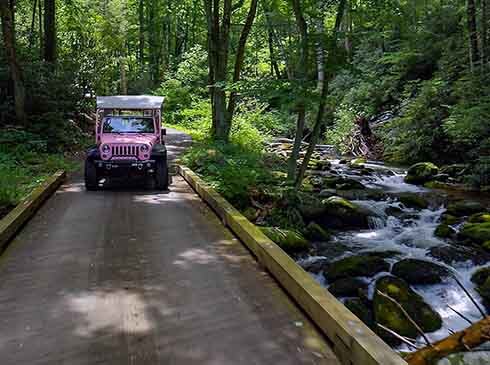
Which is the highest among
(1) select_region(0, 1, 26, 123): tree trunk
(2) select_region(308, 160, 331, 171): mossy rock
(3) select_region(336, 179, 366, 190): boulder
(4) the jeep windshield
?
(1) select_region(0, 1, 26, 123): tree trunk

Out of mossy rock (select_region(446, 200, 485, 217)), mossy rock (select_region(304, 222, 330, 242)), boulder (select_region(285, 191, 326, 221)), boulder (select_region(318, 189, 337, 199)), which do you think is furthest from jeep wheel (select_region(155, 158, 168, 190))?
mossy rock (select_region(446, 200, 485, 217))

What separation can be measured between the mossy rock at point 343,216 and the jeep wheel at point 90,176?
18.4ft

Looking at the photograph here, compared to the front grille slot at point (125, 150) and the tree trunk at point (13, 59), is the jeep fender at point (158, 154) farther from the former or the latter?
the tree trunk at point (13, 59)

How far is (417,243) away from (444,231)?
0.92m

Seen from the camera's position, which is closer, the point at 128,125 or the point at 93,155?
the point at 93,155

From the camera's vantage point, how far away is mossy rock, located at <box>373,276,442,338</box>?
707cm

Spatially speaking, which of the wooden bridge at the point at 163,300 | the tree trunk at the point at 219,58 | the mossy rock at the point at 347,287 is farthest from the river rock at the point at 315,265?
the tree trunk at the point at 219,58

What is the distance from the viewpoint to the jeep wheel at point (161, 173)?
1200 cm

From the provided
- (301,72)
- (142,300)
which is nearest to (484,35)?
(301,72)

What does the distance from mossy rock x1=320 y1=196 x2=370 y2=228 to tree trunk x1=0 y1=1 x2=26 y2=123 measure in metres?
11.8

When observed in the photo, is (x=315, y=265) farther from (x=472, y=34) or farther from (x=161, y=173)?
(x=472, y=34)

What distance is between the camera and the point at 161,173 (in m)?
12.1

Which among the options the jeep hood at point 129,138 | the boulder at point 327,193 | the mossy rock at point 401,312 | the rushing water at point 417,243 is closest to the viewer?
the mossy rock at point 401,312

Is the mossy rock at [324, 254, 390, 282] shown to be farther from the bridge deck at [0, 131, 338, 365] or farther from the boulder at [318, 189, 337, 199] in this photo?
the boulder at [318, 189, 337, 199]
